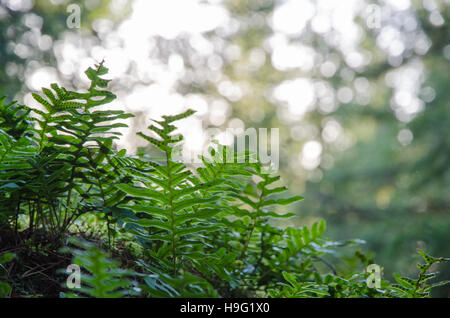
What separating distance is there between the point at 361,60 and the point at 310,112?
62.1 inches

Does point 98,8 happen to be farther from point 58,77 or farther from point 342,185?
point 342,185

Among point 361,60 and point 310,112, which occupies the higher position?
point 361,60

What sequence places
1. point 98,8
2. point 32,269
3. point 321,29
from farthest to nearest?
1. point 321,29
2. point 98,8
3. point 32,269

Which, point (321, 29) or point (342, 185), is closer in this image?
point (321, 29)

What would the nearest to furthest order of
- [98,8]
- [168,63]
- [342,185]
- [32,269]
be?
[32,269], [98,8], [168,63], [342,185]

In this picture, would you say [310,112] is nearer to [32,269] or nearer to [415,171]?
[415,171]

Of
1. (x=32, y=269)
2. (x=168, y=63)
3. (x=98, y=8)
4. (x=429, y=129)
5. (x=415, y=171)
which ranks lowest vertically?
(x=32, y=269)

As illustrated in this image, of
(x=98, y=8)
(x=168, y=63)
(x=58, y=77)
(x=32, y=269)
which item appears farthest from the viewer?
(x=168, y=63)

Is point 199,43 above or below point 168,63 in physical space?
above

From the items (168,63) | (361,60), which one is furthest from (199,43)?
(361,60)

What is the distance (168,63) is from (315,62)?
3230mm

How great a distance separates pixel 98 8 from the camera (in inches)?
252

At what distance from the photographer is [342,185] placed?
29.1 feet

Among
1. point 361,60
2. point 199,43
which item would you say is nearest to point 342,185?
point 361,60
